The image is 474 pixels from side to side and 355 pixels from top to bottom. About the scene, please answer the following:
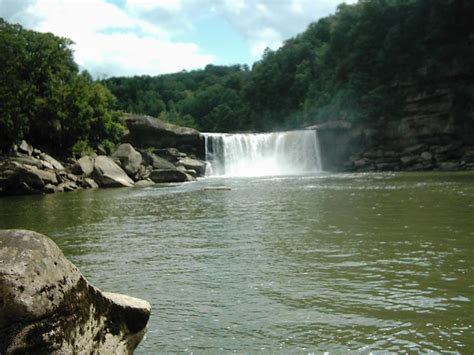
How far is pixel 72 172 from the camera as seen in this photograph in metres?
36.1

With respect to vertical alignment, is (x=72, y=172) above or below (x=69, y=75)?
below

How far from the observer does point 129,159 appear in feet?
128

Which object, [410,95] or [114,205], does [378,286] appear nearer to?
[114,205]

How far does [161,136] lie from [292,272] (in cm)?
4383

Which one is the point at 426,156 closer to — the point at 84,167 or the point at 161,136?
the point at 161,136

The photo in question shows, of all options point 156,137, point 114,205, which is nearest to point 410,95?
point 156,137

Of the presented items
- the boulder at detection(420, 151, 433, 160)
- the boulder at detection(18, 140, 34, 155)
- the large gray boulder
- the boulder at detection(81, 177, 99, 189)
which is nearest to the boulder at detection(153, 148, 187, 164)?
the boulder at detection(18, 140, 34, 155)

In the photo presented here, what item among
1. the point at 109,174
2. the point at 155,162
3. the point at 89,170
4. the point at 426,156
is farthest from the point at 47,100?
the point at 426,156

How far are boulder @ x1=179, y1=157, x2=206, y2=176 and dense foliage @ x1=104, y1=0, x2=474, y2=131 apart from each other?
1755cm

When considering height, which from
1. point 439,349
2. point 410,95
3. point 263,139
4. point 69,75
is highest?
point 69,75

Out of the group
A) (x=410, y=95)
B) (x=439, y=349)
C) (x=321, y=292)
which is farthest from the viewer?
(x=410, y=95)

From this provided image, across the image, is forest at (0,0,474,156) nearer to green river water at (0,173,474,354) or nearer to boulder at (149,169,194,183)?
boulder at (149,169,194,183)

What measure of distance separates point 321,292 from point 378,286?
0.83m

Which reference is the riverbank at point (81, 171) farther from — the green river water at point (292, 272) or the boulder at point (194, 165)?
the green river water at point (292, 272)
